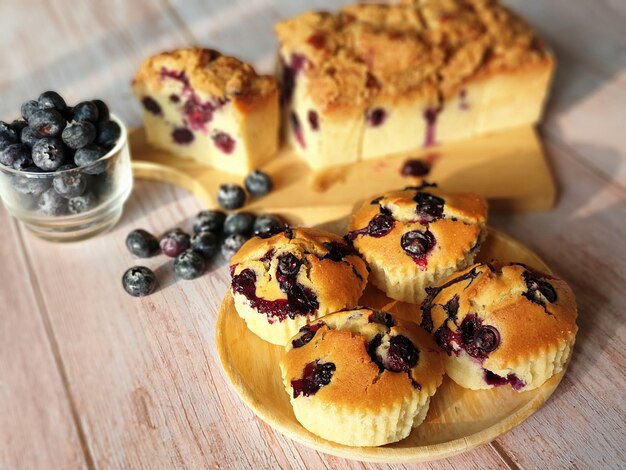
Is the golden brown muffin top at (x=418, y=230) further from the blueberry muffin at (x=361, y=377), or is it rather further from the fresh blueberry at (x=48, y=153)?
the fresh blueberry at (x=48, y=153)

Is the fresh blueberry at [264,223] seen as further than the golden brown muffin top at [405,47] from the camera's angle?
No

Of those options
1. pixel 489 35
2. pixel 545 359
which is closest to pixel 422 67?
pixel 489 35

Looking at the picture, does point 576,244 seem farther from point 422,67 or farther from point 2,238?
point 2,238

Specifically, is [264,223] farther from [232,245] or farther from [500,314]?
[500,314]

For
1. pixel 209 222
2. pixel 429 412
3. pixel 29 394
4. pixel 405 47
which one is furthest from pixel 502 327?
pixel 29 394

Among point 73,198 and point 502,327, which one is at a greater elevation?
point 502,327

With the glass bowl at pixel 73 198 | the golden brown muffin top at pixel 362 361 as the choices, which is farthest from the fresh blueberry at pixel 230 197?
A: the golden brown muffin top at pixel 362 361

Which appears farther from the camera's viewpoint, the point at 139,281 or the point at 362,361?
the point at 139,281

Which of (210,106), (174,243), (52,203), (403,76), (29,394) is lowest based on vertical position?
(29,394)
